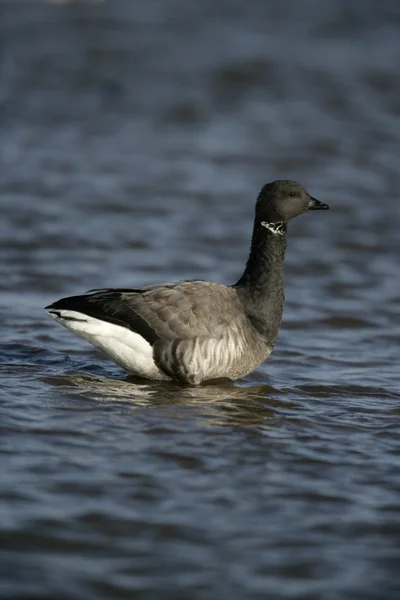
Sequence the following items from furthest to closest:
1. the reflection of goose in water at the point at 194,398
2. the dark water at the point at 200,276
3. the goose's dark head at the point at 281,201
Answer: the goose's dark head at the point at 281,201
the reflection of goose in water at the point at 194,398
the dark water at the point at 200,276

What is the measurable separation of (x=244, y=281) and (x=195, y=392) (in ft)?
3.74

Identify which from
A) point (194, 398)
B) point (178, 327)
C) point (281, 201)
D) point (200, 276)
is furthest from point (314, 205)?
point (200, 276)

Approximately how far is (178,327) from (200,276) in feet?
13.2

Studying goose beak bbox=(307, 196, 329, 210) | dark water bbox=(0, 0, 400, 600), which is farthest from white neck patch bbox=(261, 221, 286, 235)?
dark water bbox=(0, 0, 400, 600)

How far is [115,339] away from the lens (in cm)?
858

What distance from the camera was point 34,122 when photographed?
61.2 feet

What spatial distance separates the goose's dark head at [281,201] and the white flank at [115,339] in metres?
1.60

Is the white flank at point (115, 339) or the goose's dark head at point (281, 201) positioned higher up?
the goose's dark head at point (281, 201)

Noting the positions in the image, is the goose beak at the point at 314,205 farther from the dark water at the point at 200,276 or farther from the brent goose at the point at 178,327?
the dark water at the point at 200,276

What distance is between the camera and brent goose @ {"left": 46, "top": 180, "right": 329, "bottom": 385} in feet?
28.0

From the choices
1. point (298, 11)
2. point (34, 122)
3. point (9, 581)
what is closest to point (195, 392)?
point (9, 581)

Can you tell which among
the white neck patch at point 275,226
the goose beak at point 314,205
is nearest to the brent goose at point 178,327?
the white neck patch at point 275,226

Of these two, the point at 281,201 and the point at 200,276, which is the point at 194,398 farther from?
the point at 200,276

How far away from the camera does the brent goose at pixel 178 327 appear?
852 cm
